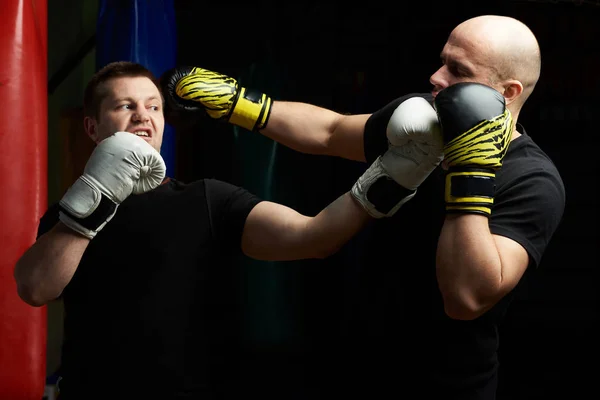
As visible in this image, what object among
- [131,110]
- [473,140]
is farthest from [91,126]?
[473,140]

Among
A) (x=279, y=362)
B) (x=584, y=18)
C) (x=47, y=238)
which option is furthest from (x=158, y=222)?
(x=584, y=18)

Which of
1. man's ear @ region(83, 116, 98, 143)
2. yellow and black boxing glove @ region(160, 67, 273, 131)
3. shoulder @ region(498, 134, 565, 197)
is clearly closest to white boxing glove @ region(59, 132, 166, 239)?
man's ear @ region(83, 116, 98, 143)

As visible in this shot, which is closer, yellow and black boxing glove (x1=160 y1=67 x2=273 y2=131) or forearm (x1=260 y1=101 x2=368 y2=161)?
yellow and black boxing glove (x1=160 y1=67 x2=273 y2=131)

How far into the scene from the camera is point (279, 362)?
12.3 ft

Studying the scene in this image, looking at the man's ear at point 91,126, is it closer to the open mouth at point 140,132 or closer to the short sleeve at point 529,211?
the open mouth at point 140,132

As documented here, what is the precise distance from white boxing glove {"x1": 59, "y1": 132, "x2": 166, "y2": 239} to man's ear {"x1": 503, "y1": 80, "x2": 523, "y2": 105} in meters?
0.96

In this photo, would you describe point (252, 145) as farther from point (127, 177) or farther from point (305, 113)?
point (127, 177)

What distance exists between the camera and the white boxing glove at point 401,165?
5.89 ft

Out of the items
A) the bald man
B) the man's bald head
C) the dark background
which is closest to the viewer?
the bald man

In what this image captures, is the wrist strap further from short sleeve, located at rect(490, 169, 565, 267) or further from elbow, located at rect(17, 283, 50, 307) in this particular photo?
elbow, located at rect(17, 283, 50, 307)

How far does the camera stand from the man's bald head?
6.95 ft

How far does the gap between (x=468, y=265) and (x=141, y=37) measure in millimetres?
1574

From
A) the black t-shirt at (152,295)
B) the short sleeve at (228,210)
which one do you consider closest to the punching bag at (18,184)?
the black t-shirt at (152,295)

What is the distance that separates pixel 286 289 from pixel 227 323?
31 cm
